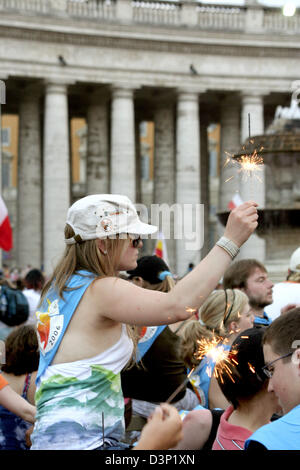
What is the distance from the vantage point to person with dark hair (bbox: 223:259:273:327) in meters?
7.95

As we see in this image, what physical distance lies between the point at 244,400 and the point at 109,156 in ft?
123

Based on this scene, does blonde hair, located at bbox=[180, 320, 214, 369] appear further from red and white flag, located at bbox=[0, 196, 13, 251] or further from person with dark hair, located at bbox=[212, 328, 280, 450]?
red and white flag, located at bbox=[0, 196, 13, 251]

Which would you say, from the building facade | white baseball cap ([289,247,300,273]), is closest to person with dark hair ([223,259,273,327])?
white baseball cap ([289,247,300,273])

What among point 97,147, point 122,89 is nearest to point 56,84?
point 122,89

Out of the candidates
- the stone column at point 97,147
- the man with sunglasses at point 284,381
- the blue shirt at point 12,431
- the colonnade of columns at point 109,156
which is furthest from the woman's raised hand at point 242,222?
the stone column at point 97,147

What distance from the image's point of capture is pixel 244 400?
4.16m

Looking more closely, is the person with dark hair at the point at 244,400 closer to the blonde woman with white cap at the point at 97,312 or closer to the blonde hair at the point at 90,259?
the blonde woman with white cap at the point at 97,312

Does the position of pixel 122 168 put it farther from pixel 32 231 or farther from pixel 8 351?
pixel 8 351

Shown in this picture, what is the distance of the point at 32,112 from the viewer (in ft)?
127

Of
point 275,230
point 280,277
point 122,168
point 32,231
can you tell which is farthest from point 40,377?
point 32,231

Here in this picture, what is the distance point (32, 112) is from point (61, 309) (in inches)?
1409

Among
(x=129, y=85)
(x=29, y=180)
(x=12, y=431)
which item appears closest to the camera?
(x=12, y=431)

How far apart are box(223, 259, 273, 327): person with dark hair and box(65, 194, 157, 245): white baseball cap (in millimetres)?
4103

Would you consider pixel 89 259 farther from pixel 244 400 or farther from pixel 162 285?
pixel 162 285
